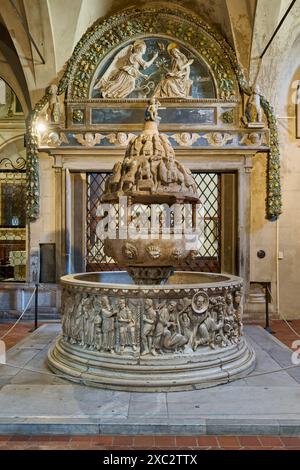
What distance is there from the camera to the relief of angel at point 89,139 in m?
9.20

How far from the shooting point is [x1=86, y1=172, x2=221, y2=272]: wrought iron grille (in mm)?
9641

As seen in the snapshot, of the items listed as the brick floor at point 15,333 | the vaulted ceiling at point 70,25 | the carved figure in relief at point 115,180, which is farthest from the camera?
the vaulted ceiling at point 70,25

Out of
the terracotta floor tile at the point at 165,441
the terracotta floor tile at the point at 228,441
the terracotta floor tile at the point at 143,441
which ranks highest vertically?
the terracotta floor tile at the point at 143,441

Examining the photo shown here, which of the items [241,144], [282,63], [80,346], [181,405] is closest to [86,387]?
[80,346]

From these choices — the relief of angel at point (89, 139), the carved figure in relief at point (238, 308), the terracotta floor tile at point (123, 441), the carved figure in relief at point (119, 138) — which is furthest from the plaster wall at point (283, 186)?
the terracotta floor tile at point (123, 441)

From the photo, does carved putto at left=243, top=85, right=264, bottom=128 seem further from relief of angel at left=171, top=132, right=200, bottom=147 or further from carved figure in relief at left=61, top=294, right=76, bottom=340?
carved figure in relief at left=61, top=294, right=76, bottom=340

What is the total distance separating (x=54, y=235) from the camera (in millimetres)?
9273

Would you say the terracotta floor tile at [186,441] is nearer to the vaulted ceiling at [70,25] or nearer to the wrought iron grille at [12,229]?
the wrought iron grille at [12,229]

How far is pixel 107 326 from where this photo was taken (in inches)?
189

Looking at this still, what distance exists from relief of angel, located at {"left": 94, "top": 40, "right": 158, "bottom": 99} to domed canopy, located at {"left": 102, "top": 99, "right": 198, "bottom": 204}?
13.6 feet

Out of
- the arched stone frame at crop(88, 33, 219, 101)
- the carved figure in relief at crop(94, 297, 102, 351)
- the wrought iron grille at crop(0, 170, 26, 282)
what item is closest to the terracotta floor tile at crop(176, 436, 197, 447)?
the carved figure in relief at crop(94, 297, 102, 351)

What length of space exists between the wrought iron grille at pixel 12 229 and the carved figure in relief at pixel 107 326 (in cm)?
644

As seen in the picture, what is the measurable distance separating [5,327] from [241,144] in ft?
21.1

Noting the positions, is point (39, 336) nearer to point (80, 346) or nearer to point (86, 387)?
point (80, 346)
